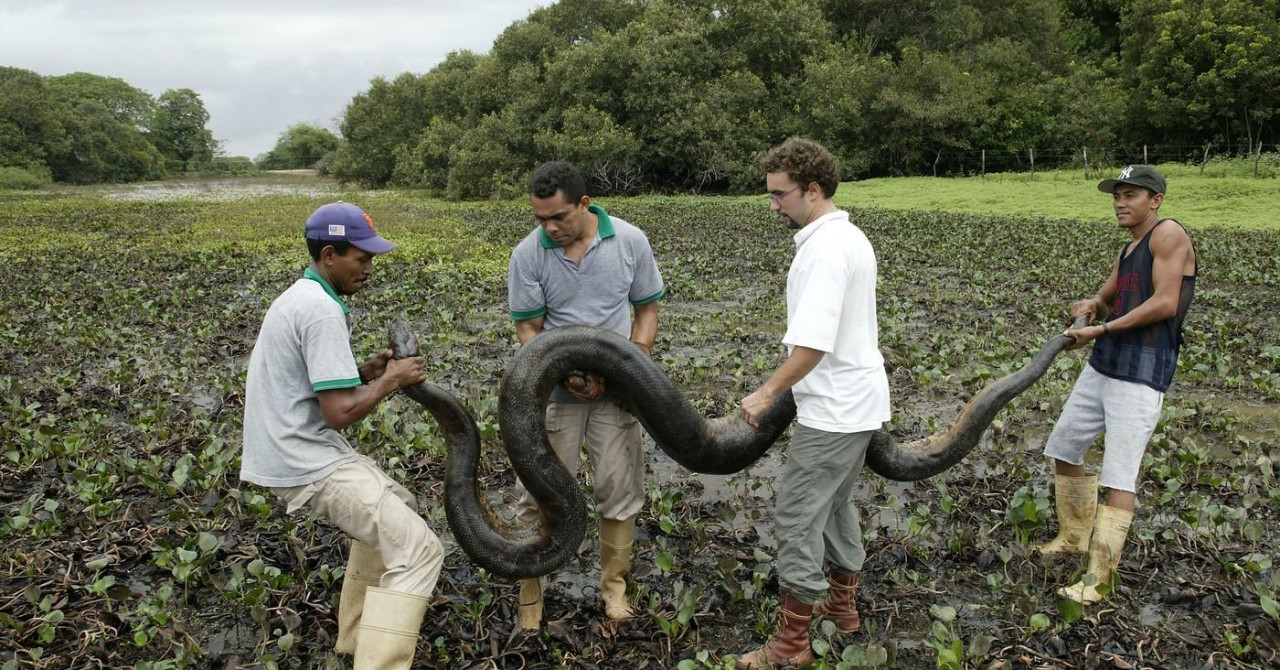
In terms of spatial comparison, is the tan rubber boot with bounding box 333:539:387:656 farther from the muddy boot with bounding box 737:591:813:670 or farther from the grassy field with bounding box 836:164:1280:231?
the grassy field with bounding box 836:164:1280:231

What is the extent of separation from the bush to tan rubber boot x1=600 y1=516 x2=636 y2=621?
5495 cm

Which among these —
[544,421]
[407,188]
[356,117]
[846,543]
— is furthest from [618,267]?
[356,117]

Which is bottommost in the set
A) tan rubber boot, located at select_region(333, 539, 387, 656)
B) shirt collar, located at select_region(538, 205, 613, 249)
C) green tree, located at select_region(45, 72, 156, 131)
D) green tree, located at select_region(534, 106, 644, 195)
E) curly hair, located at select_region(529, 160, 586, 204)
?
tan rubber boot, located at select_region(333, 539, 387, 656)

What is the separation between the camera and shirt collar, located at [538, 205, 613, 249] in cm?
346

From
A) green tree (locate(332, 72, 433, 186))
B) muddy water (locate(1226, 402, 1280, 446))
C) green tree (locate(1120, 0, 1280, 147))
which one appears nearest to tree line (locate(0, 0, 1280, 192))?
green tree (locate(1120, 0, 1280, 147))

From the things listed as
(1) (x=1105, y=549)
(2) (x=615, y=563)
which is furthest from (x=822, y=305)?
(1) (x=1105, y=549)

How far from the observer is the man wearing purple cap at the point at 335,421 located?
9.05 ft

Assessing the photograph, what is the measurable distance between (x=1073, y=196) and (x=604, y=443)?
75.3ft

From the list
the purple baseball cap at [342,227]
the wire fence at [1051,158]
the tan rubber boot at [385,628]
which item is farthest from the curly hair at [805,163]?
the wire fence at [1051,158]

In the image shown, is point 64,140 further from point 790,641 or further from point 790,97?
point 790,641

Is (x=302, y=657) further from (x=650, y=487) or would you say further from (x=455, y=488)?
(x=650, y=487)

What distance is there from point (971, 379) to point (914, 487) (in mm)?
2025

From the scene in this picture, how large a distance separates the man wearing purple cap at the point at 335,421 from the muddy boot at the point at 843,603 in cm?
160

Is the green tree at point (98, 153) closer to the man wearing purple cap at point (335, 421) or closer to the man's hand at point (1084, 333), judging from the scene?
the man wearing purple cap at point (335, 421)
